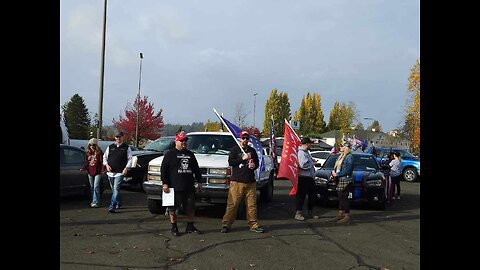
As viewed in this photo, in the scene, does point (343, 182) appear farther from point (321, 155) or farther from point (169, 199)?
point (321, 155)

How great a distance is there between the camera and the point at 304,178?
991cm

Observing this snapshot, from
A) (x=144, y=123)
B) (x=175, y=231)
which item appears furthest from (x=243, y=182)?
(x=144, y=123)

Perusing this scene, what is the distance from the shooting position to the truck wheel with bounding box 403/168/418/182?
23.3 m

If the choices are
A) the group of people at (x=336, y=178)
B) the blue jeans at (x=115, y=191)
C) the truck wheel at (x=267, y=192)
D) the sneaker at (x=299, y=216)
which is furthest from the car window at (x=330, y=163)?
the blue jeans at (x=115, y=191)

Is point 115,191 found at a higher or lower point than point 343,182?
lower

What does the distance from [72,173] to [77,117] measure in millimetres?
57503

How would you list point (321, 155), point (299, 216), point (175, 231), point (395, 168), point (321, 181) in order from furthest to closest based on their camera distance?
Answer: point (321, 155), point (395, 168), point (321, 181), point (299, 216), point (175, 231)

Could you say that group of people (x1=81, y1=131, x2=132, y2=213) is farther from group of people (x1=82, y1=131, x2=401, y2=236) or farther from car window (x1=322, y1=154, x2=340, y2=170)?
car window (x1=322, y1=154, x2=340, y2=170)

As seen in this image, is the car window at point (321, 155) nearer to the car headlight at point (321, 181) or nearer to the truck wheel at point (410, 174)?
the truck wheel at point (410, 174)

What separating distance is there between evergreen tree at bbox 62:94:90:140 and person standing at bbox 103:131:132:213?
54864mm
